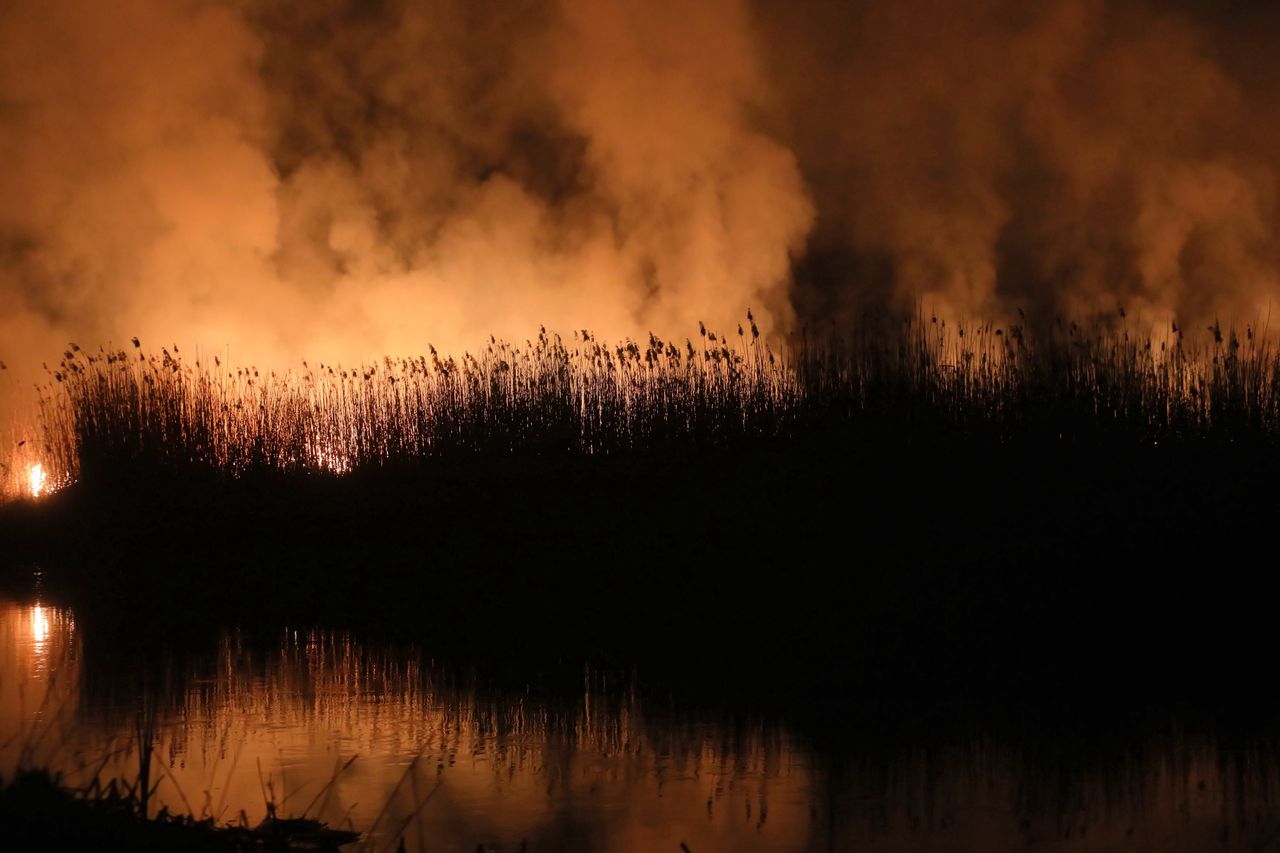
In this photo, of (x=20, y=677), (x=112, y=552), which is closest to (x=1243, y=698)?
(x=20, y=677)

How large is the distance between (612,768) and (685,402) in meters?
5.40

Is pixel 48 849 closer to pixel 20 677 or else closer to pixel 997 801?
pixel 997 801

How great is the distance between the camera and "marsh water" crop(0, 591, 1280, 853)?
3.54 metres

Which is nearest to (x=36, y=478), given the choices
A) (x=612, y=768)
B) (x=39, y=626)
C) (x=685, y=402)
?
(x=39, y=626)

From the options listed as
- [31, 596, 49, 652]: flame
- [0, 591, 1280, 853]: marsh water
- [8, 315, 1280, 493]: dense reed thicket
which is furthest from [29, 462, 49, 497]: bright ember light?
[0, 591, 1280, 853]: marsh water

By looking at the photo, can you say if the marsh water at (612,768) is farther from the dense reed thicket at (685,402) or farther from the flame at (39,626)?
the dense reed thicket at (685,402)

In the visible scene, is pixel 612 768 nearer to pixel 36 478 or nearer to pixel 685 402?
pixel 685 402

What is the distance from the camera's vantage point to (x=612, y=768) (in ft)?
13.9

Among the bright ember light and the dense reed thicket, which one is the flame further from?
the bright ember light

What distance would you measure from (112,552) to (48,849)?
27.1ft

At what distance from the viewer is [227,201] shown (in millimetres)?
17203

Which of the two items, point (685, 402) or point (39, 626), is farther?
point (685, 402)

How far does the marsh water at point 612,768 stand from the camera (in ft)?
11.6

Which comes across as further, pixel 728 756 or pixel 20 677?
pixel 20 677
